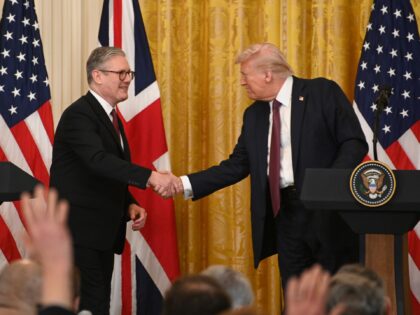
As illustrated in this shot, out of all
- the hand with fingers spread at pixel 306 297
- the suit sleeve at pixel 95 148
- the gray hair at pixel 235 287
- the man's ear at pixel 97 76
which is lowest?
the gray hair at pixel 235 287

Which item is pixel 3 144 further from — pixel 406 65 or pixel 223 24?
pixel 406 65

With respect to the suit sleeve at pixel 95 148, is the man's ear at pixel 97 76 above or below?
above

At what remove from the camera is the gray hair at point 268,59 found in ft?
18.9

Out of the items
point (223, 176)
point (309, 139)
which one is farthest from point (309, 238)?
point (223, 176)

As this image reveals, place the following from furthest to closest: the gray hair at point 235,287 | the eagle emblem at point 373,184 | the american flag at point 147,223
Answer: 1. the american flag at point 147,223
2. the eagle emblem at point 373,184
3. the gray hair at point 235,287

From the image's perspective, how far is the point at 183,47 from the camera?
285 inches

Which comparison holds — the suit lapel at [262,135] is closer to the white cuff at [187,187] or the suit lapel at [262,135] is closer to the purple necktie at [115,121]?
the white cuff at [187,187]

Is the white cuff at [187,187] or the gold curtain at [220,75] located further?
the gold curtain at [220,75]

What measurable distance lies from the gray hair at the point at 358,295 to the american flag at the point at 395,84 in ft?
13.7

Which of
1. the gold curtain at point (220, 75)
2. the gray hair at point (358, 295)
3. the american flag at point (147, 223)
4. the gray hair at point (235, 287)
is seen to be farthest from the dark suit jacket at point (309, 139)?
the gray hair at point (358, 295)

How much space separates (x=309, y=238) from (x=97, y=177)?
4.51ft

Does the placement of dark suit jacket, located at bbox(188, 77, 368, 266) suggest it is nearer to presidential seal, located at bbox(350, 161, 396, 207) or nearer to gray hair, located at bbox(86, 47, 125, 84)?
presidential seal, located at bbox(350, 161, 396, 207)

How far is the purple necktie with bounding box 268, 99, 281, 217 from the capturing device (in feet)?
18.0

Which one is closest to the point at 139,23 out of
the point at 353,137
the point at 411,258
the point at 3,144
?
the point at 3,144
